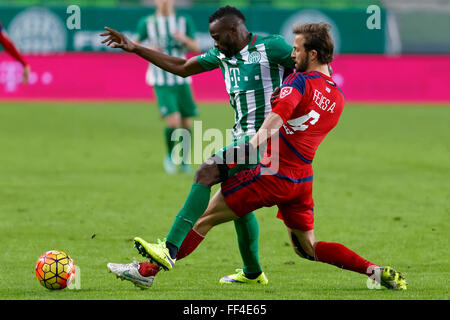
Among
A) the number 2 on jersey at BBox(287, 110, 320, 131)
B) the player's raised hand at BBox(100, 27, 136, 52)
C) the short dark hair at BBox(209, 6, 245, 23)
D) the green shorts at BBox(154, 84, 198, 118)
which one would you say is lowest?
the green shorts at BBox(154, 84, 198, 118)

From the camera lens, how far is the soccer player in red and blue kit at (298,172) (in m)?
5.57

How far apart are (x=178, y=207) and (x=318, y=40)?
4401mm

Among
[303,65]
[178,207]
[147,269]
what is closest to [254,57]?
[303,65]

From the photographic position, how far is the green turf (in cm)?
602

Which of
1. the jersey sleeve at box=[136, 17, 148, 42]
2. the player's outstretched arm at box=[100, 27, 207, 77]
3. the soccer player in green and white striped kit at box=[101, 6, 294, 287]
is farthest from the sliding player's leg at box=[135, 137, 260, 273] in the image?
the jersey sleeve at box=[136, 17, 148, 42]

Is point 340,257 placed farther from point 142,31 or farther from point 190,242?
point 142,31

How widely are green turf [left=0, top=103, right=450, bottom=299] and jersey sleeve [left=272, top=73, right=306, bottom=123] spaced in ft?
4.03

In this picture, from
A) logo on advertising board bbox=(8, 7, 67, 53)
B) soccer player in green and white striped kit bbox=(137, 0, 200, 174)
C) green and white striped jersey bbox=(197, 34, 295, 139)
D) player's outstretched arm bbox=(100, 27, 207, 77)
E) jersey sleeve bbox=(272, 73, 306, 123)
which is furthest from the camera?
logo on advertising board bbox=(8, 7, 67, 53)

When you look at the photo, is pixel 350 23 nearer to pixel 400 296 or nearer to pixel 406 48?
pixel 406 48

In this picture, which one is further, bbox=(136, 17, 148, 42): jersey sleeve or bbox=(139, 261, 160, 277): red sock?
bbox=(136, 17, 148, 42): jersey sleeve

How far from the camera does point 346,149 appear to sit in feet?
50.4

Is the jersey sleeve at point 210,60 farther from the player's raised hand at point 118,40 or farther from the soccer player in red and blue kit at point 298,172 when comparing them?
the soccer player in red and blue kit at point 298,172

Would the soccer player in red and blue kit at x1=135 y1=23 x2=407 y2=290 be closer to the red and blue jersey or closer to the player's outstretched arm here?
the red and blue jersey

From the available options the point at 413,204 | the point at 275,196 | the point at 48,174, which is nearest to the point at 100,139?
the point at 48,174
